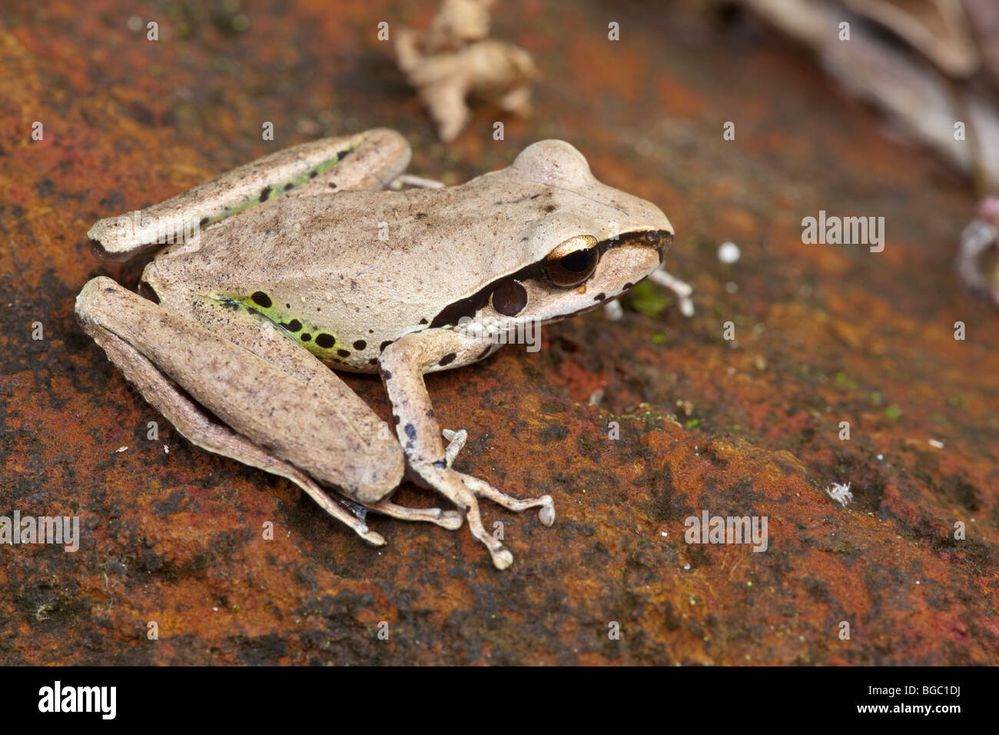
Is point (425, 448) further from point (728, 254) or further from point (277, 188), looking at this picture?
point (728, 254)

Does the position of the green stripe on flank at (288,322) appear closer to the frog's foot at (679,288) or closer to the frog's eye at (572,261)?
the frog's eye at (572,261)

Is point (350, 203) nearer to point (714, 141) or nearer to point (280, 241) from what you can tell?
point (280, 241)

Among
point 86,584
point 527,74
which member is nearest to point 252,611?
point 86,584

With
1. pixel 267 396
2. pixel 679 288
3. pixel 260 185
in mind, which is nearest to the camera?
pixel 267 396
